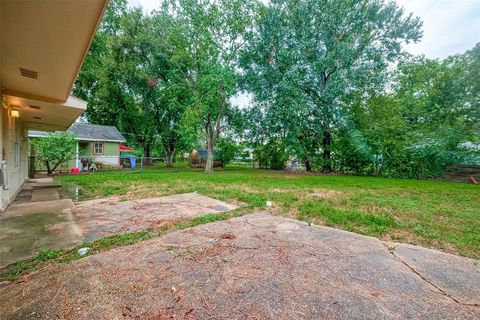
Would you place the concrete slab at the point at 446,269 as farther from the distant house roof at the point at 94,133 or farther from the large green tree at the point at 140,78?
the distant house roof at the point at 94,133

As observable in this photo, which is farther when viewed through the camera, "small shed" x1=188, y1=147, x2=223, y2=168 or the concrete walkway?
"small shed" x1=188, y1=147, x2=223, y2=168

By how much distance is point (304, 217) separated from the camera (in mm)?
3967

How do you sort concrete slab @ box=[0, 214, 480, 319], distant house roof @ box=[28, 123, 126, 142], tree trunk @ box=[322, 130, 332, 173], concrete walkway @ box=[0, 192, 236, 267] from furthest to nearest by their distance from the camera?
1. distant house roof @ box=[28, 123, 126, 142]
2. tree trunk @ box=[322, 130, 332, 173]
3. concrete walkway @ box=[0, 192, 236, 267]
4. concrete slab @ box=[0, 214, 480, 319]

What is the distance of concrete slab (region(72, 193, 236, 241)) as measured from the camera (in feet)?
10.6

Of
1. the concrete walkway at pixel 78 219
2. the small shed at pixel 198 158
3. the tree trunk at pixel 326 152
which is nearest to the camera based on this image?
the concrete walkway at pixel 78 219

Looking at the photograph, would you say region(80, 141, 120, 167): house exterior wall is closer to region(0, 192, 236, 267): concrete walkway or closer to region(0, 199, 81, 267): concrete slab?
region(0, 192, 236, 267): concrete walkway

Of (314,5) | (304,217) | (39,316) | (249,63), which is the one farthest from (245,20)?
(39,316)

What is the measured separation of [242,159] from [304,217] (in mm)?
15934

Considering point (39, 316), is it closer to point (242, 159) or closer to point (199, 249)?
point (199, 249)

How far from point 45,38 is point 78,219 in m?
2.81

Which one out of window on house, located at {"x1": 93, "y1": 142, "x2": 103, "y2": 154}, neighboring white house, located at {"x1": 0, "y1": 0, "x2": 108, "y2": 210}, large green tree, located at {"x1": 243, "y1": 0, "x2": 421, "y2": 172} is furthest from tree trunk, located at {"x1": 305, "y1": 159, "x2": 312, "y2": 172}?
window on house, located at {"x1": 93, "y1": 142, "x2": 103, "y2": 154}

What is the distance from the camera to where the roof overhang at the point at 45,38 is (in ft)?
5.87

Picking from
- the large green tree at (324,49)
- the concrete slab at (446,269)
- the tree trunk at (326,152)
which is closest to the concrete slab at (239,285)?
the concrete slab at (446,269)

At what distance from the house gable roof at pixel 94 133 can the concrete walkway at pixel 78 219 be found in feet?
39.4
